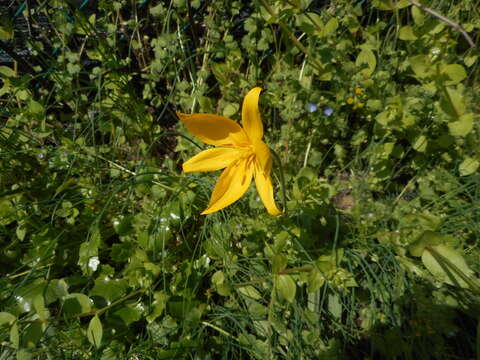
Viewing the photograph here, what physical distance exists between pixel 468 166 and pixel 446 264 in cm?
80

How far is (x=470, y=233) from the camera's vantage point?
1979 mm

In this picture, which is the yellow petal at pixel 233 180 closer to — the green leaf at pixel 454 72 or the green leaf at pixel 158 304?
the green leaf at pixel 158 304

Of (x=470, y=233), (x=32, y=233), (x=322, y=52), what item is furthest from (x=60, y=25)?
(x=470, y=233)

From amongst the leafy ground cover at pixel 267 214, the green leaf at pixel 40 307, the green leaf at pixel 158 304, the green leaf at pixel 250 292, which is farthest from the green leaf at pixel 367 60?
the green leaf at pixel 40 307

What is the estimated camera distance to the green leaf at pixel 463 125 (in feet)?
5.61

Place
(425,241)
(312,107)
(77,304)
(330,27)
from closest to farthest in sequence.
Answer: (425,241) → (77,304) → (330,27) → (312,107)

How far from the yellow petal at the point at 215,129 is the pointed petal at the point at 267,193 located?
0.72 feet

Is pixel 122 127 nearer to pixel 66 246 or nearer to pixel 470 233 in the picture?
pixel 66 246

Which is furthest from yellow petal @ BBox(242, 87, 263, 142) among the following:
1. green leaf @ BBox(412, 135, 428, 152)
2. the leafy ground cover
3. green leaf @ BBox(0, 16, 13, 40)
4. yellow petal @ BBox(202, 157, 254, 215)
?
green leaf @ BBox(0, 16, 13, 40)

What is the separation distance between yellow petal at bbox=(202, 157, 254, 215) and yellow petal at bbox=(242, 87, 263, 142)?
0.56 feet

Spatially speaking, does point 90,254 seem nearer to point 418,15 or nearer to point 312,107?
point 312,107

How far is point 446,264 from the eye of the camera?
1.51 m

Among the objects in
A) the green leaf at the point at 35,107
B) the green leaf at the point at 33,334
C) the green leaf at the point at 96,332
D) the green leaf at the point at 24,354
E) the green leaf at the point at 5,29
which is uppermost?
the green leaf at the point at 5,29

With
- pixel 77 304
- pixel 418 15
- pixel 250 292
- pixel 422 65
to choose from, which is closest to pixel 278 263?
pixel 250 292
